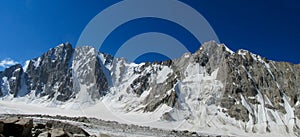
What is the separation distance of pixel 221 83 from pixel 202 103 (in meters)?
17.4

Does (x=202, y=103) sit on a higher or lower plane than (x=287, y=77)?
lower

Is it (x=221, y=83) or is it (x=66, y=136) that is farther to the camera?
(x=221, y=83)

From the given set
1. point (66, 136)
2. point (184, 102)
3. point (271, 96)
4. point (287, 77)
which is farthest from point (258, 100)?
point (66, 136)

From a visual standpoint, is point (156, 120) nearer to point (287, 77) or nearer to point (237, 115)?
point (237, 115)

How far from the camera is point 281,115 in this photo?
17250 centimetres

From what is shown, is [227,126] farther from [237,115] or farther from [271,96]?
[271,96]

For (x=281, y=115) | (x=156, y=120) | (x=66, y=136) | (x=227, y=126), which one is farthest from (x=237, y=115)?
(x=66, y=136)

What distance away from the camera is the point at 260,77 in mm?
193000

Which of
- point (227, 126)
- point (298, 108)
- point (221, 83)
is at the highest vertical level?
point (221, 83)

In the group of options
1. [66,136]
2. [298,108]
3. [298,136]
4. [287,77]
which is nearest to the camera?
[66,136]

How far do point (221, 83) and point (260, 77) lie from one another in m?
22.0

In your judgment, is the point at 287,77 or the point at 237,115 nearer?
the point at 237,115

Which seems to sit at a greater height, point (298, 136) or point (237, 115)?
point (237, 115)

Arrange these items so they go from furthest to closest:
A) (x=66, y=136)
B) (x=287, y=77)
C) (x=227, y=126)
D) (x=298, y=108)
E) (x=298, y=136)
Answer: (x=287, y=77) < (x=298, y=108) < (x=227, y=126) < (x=298, y=136) < (x=66, y=136)
